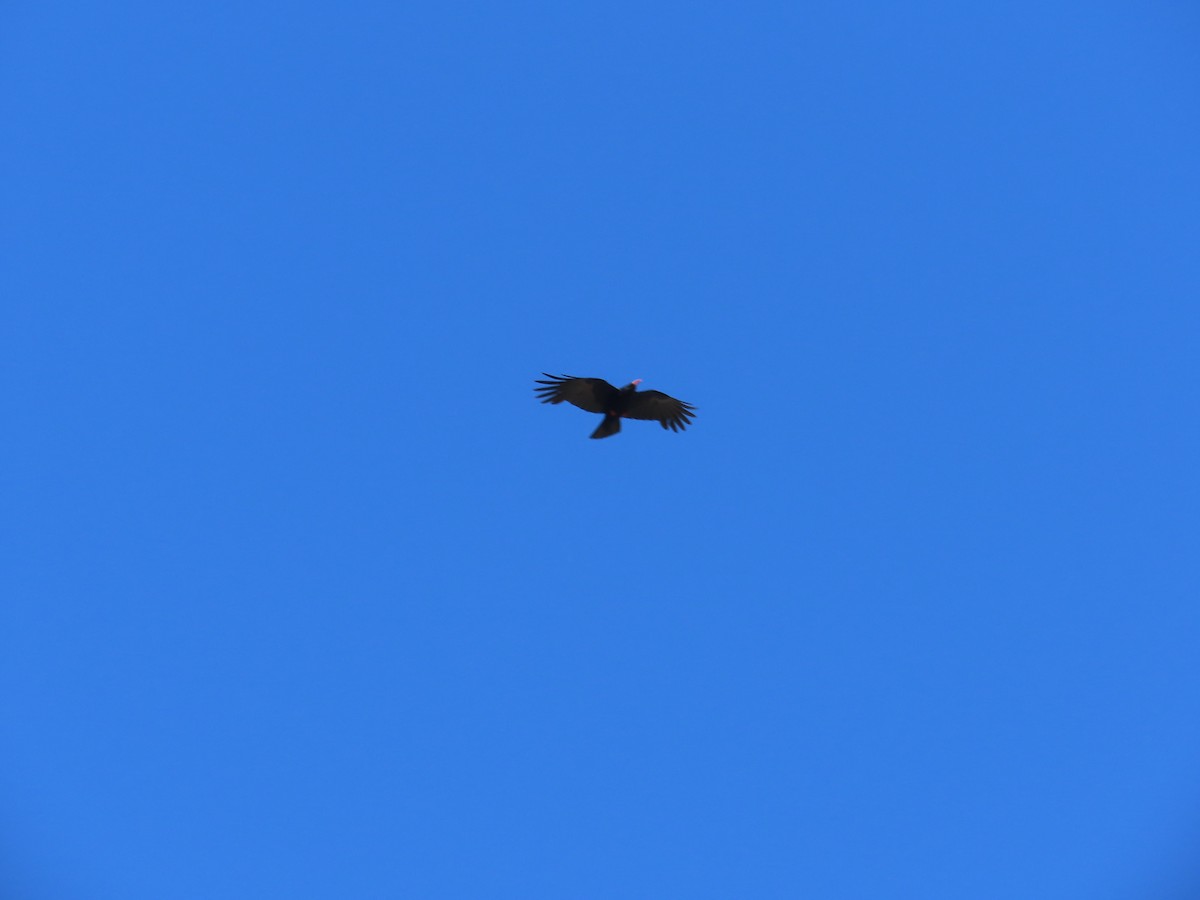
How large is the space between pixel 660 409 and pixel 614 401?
1276 millimetres

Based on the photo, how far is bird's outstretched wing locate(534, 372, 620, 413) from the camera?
59.7ft

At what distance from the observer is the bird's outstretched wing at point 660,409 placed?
1911cm

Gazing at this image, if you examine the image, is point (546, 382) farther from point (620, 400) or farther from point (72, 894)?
point (72, 894)

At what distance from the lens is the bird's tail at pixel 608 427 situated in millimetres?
18891

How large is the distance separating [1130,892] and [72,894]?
8869 cm

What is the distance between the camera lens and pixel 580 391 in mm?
18453

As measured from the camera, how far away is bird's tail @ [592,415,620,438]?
18.9 meters

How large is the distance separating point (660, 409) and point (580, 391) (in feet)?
7.11

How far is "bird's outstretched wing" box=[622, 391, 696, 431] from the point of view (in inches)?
752

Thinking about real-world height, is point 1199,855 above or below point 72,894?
above

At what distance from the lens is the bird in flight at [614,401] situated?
18.3 meters

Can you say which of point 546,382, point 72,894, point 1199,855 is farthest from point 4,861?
point 1199,855

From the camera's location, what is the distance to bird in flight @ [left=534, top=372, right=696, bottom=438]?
18.3 meters

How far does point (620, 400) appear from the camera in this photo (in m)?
18.8
